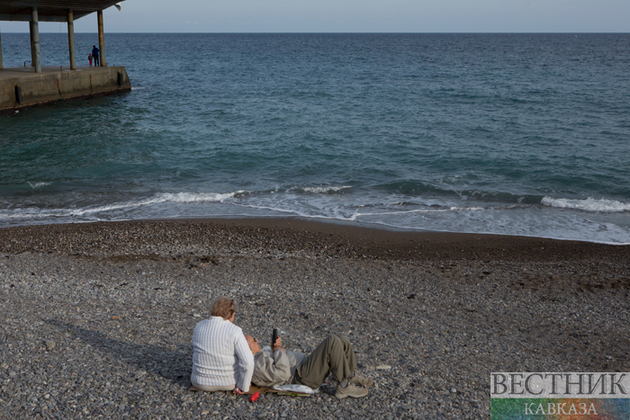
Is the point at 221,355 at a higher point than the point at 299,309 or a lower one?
higher

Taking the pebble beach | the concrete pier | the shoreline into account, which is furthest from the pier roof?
the pebble beach

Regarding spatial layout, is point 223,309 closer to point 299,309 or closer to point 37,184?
point 299,309

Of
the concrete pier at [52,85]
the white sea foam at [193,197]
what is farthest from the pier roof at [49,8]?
the white sea foam at [193,197]

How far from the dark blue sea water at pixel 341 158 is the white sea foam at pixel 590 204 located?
0.06m

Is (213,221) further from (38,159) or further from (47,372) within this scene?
(38,159)

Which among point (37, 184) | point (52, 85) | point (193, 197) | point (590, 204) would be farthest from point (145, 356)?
point (52, 85)

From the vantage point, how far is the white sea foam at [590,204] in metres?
15.2

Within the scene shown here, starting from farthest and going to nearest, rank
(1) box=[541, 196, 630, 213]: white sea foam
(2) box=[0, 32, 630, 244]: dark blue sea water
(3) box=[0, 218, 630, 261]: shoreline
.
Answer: (1) box=[541, 196, 630, 213]: white sea foam
(2) box=[0, 32, 630, 244]: dark blue sea water
(3) box=[0, 218, 630, 261]: shoreline

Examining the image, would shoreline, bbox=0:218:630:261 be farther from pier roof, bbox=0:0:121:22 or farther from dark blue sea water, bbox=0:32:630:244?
pier roof, bbox=0:0:121:22

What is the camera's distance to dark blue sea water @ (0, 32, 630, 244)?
1484cm

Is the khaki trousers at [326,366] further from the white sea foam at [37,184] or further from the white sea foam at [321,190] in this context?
the white sea foam at [37,184]

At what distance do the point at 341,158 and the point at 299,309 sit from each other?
1354 centimetres

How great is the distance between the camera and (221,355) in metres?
5.21

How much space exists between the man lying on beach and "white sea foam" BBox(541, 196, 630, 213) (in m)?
12.4
